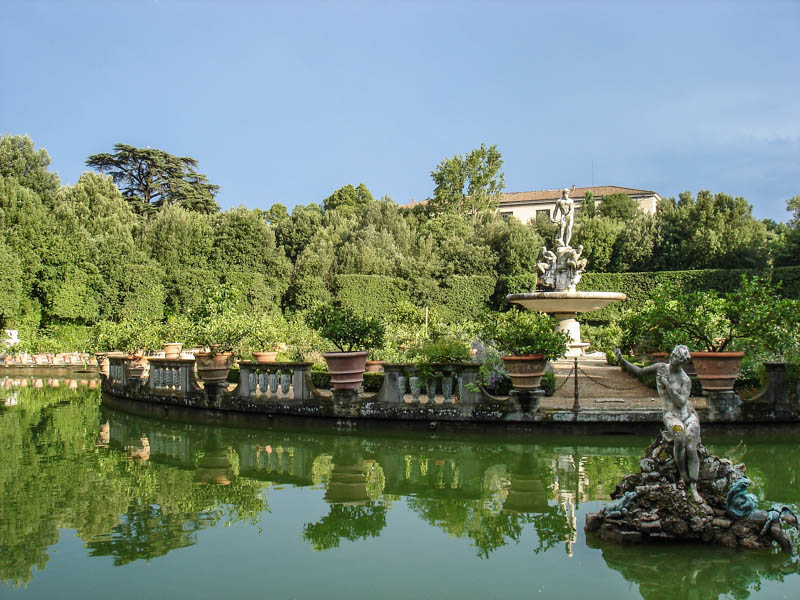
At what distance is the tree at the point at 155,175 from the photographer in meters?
39.0

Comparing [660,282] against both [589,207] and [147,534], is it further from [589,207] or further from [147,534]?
[147,534]

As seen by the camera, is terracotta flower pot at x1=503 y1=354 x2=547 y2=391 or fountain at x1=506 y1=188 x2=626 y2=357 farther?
fountain at x1=506 y1=188 x2=626 y2=357

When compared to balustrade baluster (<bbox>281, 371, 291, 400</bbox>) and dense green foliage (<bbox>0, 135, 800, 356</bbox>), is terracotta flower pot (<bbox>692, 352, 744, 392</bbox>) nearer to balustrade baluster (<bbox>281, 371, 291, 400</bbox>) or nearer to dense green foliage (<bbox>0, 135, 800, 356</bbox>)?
balustrade baluster (<bbox>281, 371, 291, 400</bbox>)

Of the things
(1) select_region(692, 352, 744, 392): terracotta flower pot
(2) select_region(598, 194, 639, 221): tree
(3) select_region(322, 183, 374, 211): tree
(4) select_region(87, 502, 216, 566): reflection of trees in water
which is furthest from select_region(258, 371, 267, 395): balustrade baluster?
(3) select_region(322, 183, 374, 211): tree

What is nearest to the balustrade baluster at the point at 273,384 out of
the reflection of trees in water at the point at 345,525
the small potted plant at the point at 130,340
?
the reflection of trees in water at the point at 345,525

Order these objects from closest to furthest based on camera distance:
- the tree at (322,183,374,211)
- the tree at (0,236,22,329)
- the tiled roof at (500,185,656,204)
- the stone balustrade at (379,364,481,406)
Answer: the stone balustrade at (379,364,481,406) < the tree at (0,236,22,329) < the tree at (322,183,374,211) < the tiled roof at (500,185,656,204)

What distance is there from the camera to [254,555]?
4.96m

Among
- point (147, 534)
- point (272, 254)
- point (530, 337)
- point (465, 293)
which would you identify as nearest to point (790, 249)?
point (465, 293)

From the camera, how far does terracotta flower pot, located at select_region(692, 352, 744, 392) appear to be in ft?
29.0

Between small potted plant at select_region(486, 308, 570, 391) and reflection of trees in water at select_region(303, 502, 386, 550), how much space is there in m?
3.45

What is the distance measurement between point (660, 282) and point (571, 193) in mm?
30508

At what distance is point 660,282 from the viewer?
30016 mm

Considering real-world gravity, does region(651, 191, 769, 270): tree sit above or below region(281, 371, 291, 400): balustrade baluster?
above

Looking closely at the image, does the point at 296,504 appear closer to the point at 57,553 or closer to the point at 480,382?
the point at 57,553
